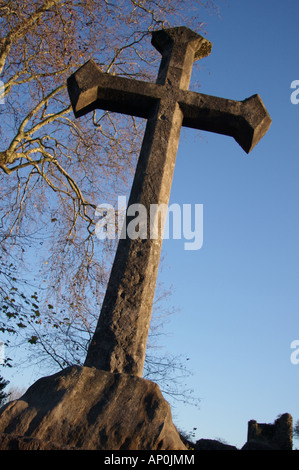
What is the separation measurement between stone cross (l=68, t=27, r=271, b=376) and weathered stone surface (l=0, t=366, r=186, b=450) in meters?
0.35

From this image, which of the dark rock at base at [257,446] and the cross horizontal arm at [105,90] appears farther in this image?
the cross horizontal arm at [105,90]

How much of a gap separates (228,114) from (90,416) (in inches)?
108

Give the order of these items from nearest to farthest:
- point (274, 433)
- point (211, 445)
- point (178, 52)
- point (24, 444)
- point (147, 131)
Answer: point (24, 444)
point (211, 445)
point (274, 433)
point (147, 131)
point (178, 52)

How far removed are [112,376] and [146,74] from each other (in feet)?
29.0

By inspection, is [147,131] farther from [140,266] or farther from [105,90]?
[140,266]

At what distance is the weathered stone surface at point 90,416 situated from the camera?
2186mm

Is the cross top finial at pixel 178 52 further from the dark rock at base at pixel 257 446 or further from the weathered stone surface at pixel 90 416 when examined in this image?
the dark rock at base at pixel 257 446

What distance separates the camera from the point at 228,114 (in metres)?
3.88

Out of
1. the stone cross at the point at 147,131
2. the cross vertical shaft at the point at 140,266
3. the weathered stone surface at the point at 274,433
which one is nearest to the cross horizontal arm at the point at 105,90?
the stone cross at the point at 147,131

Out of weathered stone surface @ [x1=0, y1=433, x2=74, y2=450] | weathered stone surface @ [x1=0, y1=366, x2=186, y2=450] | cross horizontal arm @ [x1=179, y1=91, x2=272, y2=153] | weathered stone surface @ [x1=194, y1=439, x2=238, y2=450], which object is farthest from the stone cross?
weathered stone surface @ [x1=0, y1=433, x2=74, y2=450]

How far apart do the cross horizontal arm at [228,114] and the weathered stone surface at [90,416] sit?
7.86 feet

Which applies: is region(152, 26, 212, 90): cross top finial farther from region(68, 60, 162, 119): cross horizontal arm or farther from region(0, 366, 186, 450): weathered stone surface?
region(0, 366, 186, 450): weathered stone surface

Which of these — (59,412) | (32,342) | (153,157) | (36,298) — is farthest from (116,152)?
(59,412)

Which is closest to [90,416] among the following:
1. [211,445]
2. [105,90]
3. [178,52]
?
[211,445]
